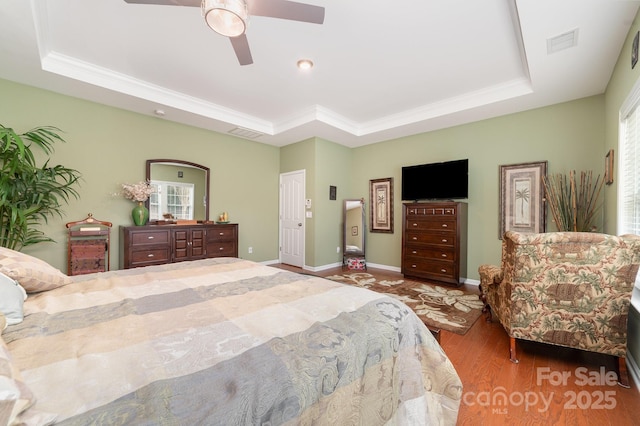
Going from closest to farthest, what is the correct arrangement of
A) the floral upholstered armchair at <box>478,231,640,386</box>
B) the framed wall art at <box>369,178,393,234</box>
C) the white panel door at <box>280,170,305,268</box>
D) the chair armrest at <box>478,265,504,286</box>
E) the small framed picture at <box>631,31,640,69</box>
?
the floral upholstered armchair at <box>478,231,640,386</box>, the small framed picture at <box>631,31,640,69</box>, the chair armrest at <box>478,265,504,286</box>, the framed wall art at <box>369,178,393,234</box>, the white panel door at <box>280,170,305,268</box>

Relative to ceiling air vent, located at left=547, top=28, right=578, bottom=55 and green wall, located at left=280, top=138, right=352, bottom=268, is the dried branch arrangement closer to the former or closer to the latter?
ceiling air vent, located at left=547, top=28, right=578, bottom=55

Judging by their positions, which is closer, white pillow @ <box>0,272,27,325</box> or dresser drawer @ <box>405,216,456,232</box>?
white pillow @ <box>0,272,27,325</box>

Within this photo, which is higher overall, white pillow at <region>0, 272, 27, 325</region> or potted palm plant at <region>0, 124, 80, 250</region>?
potted palm plant at <region>0, 124, 80, 250</region>

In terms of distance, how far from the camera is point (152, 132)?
4.04m

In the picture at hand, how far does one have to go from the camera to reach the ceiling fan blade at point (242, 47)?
2.02m

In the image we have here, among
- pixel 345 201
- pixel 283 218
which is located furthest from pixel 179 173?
pixel 345 201

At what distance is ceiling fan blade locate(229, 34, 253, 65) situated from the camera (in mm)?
2020

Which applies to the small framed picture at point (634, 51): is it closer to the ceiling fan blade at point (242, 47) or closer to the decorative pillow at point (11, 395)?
the ceiling fan blade at point (242, 47)

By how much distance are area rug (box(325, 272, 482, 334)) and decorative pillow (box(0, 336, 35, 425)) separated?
222 centimetres

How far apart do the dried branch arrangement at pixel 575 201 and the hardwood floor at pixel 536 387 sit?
1.71 metres

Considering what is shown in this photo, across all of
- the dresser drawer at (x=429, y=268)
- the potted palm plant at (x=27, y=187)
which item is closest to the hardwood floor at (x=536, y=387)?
the dresser drawer at (x=429, y=268)

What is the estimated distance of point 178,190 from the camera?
4.29 meters

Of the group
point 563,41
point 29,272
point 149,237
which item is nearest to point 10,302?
point 29,272

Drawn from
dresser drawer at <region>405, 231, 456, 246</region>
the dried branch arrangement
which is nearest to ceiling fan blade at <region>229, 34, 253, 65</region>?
dresser drawer at <region>405, 231, 456, 246</region>
